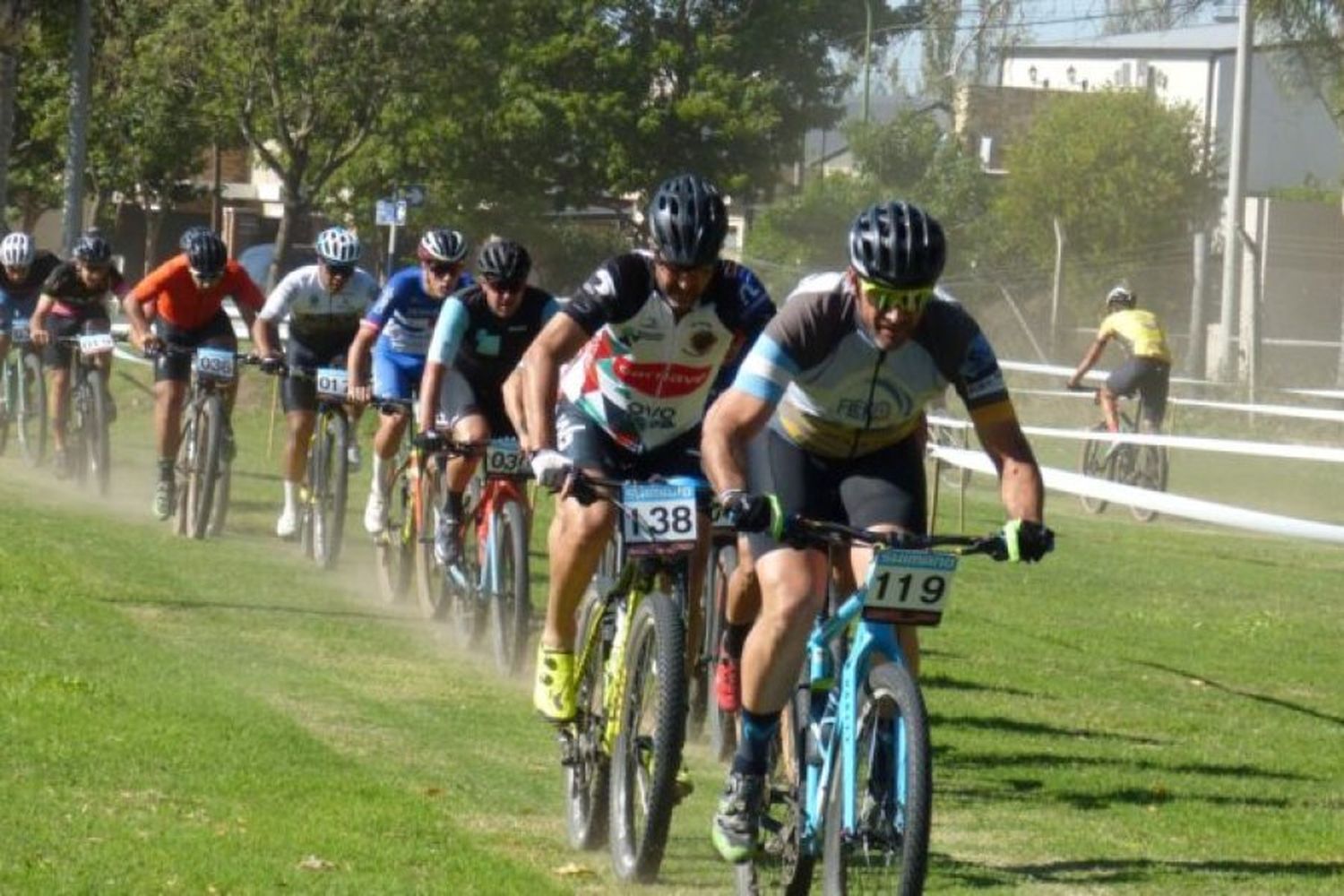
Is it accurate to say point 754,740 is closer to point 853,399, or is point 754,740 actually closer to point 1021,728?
point 853,399

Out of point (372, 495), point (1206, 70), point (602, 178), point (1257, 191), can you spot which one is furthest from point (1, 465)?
point (1206, 70)

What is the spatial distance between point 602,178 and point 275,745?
5451 centimetres

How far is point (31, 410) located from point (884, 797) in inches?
673

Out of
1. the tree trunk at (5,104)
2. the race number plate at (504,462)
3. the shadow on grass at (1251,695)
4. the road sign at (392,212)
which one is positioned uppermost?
the tree trunk at (5,104)

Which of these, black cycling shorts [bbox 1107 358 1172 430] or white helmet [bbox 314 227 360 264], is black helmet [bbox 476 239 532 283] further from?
black cycling shorts [bbox 1107 358 1172 430]

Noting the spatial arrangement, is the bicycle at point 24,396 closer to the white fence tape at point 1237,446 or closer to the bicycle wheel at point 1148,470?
the white fence tape at point 1237,446

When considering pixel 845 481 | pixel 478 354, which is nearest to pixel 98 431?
pixel 478 354

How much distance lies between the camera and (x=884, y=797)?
22.4 ft

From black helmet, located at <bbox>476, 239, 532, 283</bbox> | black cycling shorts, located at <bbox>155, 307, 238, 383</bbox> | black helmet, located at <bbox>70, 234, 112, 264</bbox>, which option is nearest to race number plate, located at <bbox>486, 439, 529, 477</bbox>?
black helmet, located at <bbox>476, 239, 532, 283</bbox>

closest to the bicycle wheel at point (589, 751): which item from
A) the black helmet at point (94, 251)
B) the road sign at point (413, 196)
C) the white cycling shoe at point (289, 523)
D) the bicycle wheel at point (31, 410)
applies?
the white cycling shoe at point (289, 523)

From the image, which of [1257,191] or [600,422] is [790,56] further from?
[600,422]

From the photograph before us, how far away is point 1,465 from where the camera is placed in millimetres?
23062

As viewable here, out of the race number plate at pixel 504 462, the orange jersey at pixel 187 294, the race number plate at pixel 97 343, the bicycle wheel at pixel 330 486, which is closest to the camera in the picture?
the race number plate at pixel 504 462

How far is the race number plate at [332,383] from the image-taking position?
15914 mm
